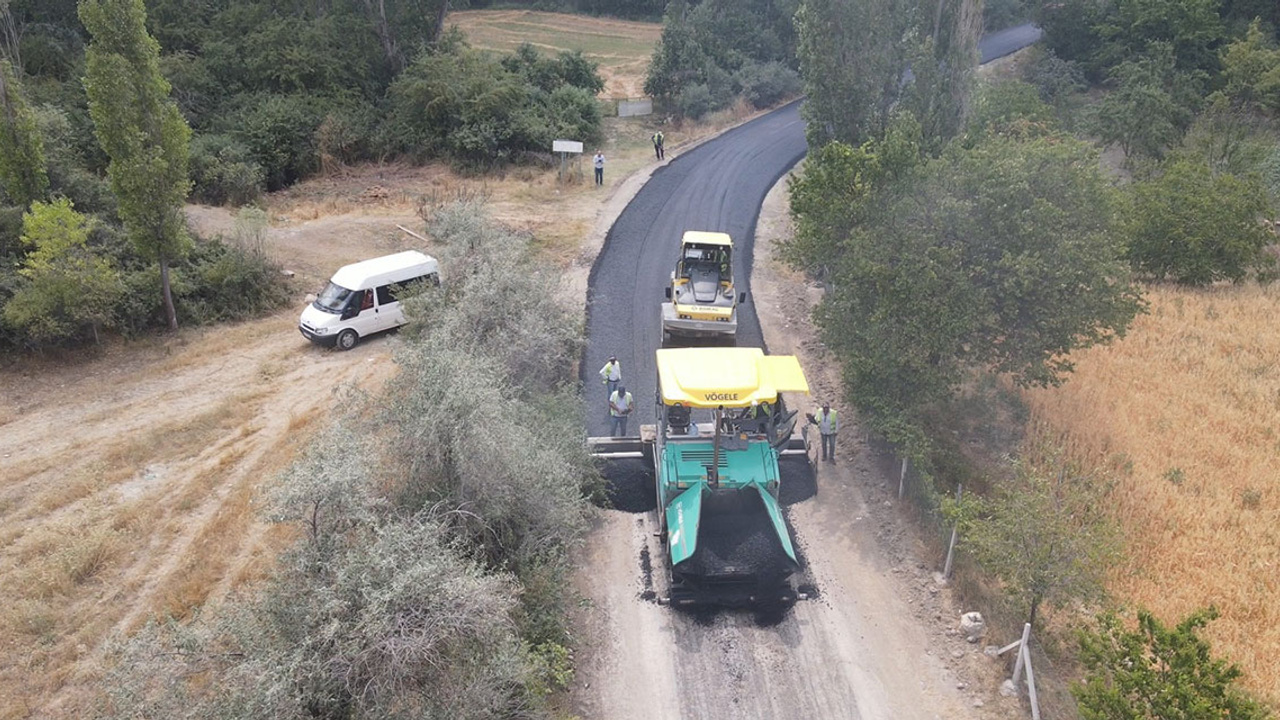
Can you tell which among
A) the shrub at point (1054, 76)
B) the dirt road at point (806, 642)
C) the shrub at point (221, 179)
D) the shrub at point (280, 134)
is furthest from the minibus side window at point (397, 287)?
the shrub at point (1054, 76)

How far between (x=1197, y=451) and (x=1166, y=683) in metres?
11.1

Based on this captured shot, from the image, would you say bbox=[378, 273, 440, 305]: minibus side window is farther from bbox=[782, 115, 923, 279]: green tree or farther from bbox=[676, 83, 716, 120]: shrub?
bbox=[676, 83, 716, 120]: shrub

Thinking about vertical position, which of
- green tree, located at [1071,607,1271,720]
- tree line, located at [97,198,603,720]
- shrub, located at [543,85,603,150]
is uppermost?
shrub, located at [543,85,603,150]

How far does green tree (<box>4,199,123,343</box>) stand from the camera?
19656 mm

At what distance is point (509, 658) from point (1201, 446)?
16.6 meters

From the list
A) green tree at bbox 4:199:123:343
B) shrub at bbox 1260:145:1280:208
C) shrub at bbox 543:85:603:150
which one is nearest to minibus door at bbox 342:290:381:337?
green tree at bbox 4:199:123:343

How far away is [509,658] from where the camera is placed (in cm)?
995

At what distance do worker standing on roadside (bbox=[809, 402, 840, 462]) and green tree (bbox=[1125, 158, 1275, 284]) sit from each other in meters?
16.3

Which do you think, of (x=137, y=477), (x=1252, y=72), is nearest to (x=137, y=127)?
(x=137, y=477)

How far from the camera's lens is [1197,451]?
59.7ft

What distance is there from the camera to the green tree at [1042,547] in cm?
1180

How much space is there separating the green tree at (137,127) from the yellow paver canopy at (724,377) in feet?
45.7

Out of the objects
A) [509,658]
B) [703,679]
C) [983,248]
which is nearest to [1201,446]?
[983,248]

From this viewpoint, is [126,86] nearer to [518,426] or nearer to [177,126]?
[177,126]
